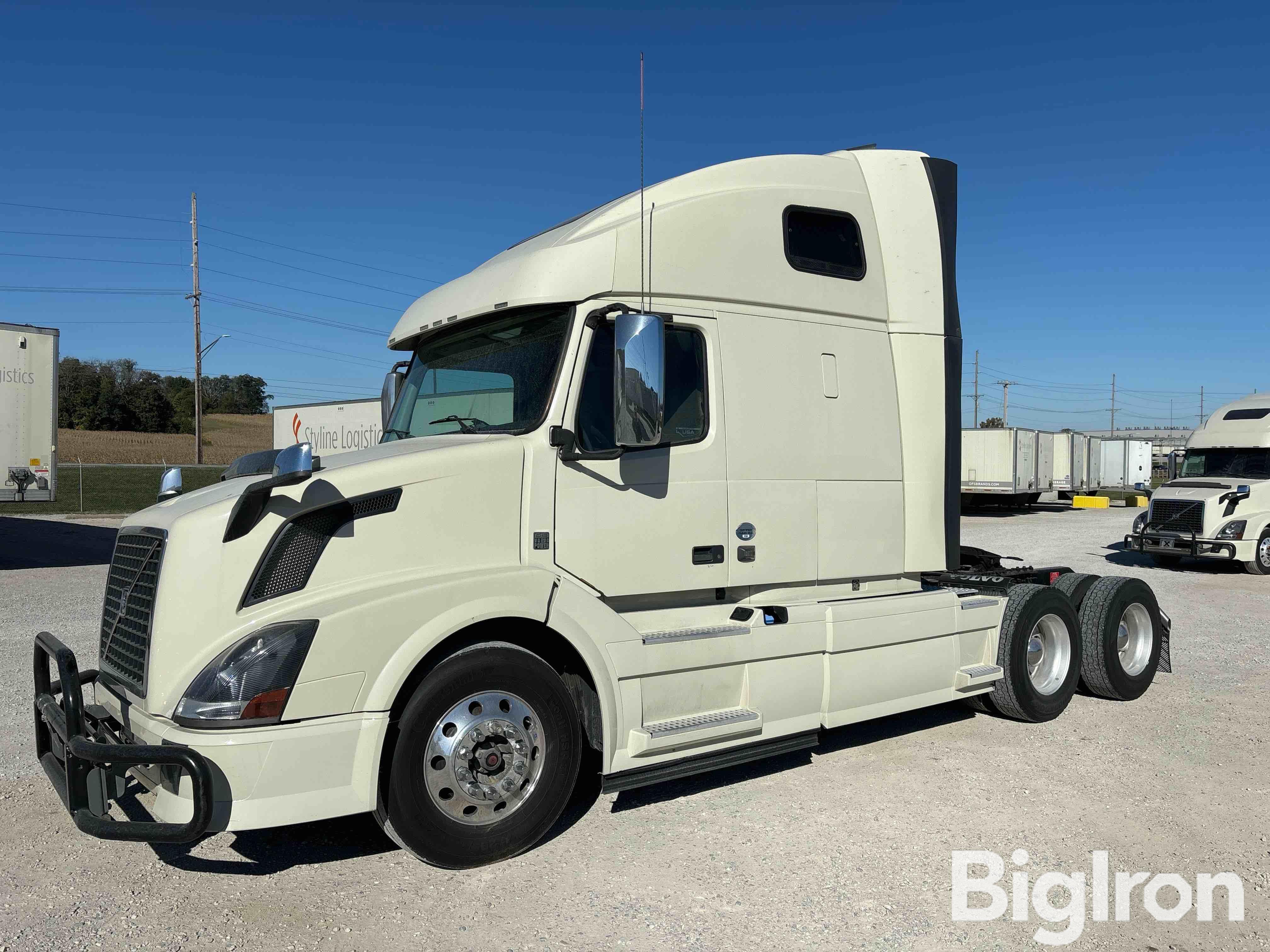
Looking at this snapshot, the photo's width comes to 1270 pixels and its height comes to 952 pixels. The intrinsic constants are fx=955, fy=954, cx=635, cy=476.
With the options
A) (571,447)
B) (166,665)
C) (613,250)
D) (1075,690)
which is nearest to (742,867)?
(571,447)

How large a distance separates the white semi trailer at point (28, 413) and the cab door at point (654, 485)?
1295 cm

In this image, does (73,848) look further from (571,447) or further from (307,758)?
(571,447)

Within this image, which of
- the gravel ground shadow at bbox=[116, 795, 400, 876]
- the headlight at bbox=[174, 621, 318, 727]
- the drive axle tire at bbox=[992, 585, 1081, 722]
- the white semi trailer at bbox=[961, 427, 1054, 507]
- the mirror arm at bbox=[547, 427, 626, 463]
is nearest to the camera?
the headlight at bbox=[174, 621, 318, 727]

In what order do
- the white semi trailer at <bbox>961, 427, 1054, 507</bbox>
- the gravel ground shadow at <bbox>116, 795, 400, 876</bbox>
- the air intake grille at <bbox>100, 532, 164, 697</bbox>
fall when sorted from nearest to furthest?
the air intake grille at <bbox>100, 532, 164, 697</bbox>
the gravel ground shadow at <bbox>116, 795, 400, 876</bbox>
the white semi trailer at <bbox>961, 427, 1054, 507</bbox>

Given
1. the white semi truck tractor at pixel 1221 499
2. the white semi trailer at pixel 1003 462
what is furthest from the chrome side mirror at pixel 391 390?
the white semi trailer at pixel 1003 462

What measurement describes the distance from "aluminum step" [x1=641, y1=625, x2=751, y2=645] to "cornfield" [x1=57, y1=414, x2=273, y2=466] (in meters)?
49.6

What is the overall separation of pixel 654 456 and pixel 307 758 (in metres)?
2.19

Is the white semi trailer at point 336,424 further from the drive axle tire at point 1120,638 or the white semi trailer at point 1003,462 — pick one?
the white semi trailer at point 1003,462

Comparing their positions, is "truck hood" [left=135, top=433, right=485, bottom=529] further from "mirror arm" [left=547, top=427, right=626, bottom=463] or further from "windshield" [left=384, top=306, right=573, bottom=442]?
"mirror arm" [left=547, top=427, right=626, bottom=463]

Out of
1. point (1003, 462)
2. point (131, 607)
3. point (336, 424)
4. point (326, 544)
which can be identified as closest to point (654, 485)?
point (326, 544)

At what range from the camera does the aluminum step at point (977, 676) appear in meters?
6.31

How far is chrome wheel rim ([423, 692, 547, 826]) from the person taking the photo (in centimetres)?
423

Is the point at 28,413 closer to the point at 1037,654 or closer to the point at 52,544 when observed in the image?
the point at 52,544

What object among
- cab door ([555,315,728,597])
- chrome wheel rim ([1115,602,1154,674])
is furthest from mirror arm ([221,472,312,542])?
chrome wheel rim ([1115,602,1154,674])
